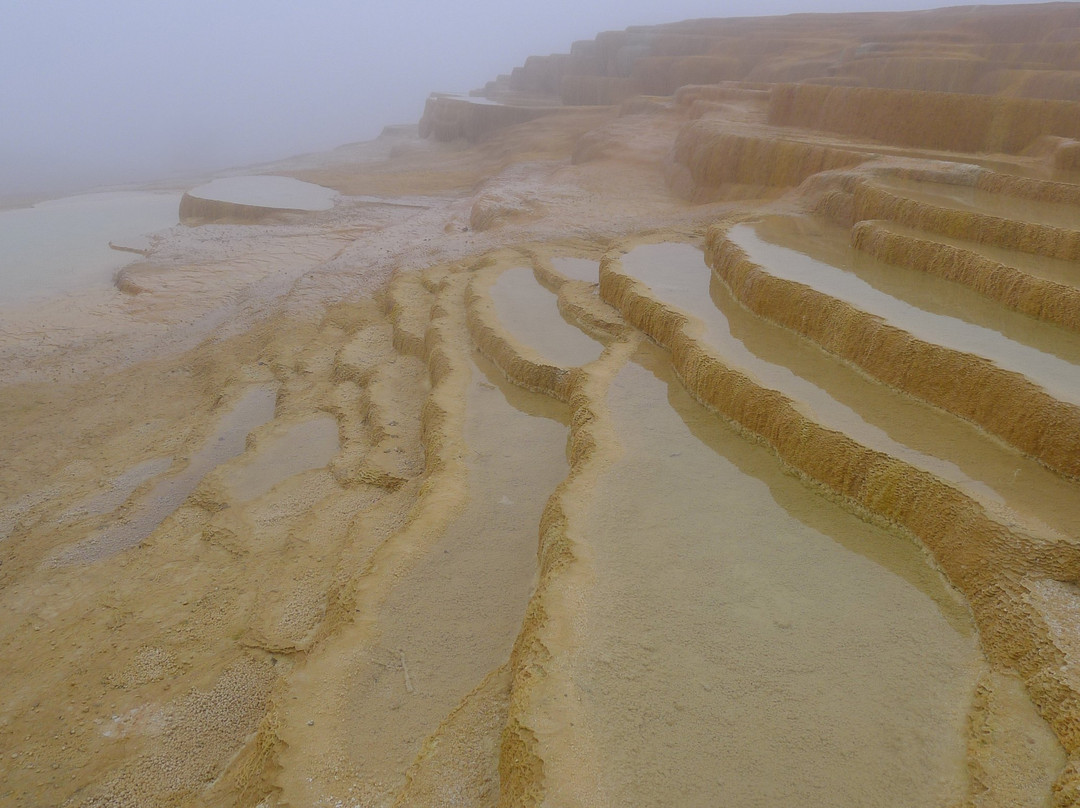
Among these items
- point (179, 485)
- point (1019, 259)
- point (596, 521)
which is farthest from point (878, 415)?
point (179, 485)

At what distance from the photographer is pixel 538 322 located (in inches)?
278

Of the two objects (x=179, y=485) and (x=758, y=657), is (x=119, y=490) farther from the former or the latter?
(x=758, y=657)

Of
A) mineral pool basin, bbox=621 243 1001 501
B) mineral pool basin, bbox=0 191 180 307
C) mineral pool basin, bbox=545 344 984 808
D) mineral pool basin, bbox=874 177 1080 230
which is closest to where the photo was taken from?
mineral pool basin, bbox=545 344 984 808

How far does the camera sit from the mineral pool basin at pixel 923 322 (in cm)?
398

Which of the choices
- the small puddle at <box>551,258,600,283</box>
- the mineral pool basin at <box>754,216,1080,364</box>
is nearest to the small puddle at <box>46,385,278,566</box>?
the small puddle at <box>551,258,600,283</box>

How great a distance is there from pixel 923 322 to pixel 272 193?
16.7m

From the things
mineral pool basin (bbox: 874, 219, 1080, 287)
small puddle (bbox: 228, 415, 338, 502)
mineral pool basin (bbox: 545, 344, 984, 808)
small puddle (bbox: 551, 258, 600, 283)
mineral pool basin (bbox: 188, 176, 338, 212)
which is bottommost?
mineral pool basin (bbox: 188, 176, 338, 212)

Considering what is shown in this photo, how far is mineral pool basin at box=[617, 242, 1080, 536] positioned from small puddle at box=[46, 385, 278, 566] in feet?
14.1

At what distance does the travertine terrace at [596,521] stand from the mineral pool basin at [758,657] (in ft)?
0.05

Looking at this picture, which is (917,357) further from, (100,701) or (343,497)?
(100,701)

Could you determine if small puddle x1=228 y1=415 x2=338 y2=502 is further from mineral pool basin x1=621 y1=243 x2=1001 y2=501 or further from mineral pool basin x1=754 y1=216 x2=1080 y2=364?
mineral pool basin x1=754 y1=216 x2=1080 y2=364

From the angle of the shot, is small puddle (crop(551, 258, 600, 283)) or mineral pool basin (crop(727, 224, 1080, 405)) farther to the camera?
small puddle (crop(551, 258, 600, 283))

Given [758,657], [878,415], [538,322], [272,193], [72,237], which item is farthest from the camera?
[272,193]

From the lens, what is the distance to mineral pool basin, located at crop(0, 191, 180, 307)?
1206 cm
